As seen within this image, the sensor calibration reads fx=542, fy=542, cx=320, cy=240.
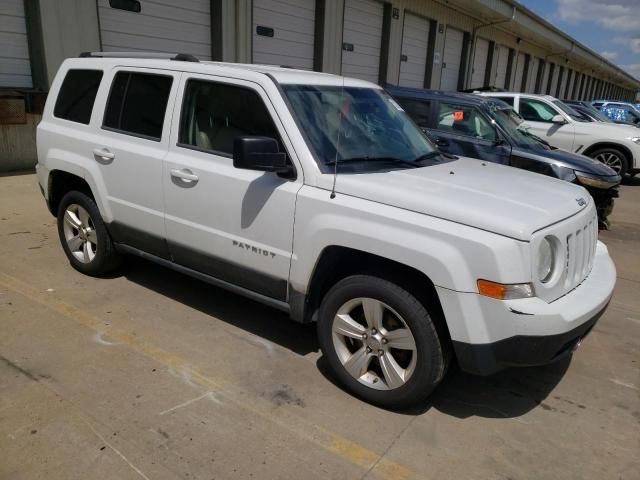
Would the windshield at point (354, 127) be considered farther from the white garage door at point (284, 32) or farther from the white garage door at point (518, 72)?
the white garage door at point (518, 72)

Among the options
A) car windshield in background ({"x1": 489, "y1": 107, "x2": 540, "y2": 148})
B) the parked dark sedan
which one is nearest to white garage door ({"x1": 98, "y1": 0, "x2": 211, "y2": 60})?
the parked dark sedan

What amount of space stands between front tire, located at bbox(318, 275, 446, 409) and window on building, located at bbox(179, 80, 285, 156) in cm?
107

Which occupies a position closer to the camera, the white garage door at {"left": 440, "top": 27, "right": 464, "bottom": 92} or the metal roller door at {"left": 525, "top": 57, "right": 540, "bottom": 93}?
the white garage door at {"left": 440, "top": 27, "right": 464, "bottom": 92}

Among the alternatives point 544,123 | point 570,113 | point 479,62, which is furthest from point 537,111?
point 479,62

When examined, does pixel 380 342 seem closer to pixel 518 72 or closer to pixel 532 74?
pixel 518 72

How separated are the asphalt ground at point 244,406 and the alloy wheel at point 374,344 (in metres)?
0.21

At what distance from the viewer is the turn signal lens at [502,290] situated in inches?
105

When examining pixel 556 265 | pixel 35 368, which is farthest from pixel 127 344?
pixel 556 265

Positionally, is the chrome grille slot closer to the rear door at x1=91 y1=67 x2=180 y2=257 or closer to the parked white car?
the rear door at x1=91 y1=67 x2=180 y2=257

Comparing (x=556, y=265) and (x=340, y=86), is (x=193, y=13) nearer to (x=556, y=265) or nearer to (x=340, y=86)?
(x=340, y=86)

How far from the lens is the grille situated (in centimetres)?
304

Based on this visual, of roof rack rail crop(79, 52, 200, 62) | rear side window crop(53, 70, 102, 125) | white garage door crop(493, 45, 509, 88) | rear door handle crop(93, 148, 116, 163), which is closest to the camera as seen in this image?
roof rack rail crop(79, 52, 200, 62)

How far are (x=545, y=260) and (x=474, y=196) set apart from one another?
52 cm

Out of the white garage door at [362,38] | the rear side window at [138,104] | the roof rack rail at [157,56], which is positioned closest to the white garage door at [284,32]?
the white garage door at [362,38]
